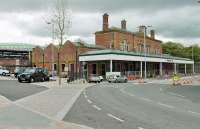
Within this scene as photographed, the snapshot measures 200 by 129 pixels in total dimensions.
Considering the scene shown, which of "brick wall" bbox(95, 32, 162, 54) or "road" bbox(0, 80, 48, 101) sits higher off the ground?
"brick wall" bbox(95, 32, 162, 54)

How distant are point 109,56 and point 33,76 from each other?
17.0 meters

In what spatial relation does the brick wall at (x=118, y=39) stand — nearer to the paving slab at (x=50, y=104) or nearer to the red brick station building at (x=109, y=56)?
the red brick station building at (x=109, y=56)

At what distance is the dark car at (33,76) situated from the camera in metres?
49.2

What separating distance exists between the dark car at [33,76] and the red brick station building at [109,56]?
13.1 m

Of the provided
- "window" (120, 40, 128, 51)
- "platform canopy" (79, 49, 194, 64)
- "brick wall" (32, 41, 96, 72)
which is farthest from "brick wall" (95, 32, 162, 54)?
"platform canopy" (79, 49, 194, 64)

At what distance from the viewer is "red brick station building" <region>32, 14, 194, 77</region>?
6838 centimetres

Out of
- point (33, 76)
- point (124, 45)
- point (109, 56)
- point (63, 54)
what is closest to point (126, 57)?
point (109, 56)

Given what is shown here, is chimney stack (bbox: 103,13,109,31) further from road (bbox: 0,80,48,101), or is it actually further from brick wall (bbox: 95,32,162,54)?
road (bbox: 0,80,48,101)

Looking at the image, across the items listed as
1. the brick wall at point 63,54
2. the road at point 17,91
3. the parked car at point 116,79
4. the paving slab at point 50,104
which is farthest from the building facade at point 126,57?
the paving slab at point 50,104

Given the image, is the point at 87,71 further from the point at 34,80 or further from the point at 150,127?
the point at 150,127

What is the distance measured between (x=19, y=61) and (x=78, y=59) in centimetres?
3724

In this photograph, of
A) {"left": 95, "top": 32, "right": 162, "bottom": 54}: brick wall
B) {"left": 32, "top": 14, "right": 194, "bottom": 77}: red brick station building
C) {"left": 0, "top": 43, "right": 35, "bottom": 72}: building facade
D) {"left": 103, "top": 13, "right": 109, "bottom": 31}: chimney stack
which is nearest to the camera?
{"left": 32, "top": 14, "right": 194, "bottom": 77}: red brick station building

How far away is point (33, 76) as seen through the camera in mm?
50781

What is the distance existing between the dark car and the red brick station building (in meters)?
13.1
